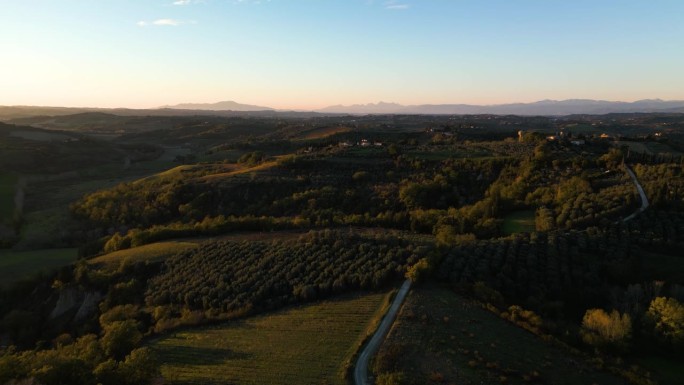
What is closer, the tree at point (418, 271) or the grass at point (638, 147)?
the tree at point (418, 271)

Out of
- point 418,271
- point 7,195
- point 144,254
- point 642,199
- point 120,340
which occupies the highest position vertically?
point 642,199

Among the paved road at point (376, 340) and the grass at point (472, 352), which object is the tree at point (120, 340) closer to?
the paved road at point (376, 340)

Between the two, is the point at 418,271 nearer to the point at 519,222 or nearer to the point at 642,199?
the point at 519,222

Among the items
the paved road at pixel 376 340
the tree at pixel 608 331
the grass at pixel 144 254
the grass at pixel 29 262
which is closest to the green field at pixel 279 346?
the paved road at pixel 376 340

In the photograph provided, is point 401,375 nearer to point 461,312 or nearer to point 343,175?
point 461,312

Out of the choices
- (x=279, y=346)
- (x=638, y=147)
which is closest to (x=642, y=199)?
(x=279, y=346)

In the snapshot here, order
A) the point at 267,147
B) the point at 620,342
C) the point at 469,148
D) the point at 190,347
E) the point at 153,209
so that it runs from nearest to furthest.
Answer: the point at 620,342, the point at 190,347, the point at 153,209, the point at 469,148, the point at 267,147

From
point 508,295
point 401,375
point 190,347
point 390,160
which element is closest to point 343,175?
point 390,160
